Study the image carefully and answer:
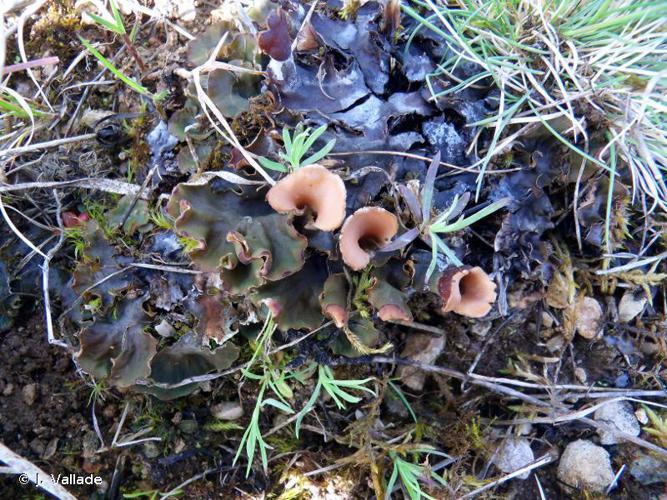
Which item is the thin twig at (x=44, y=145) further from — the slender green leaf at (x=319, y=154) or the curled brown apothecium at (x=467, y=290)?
the curled brown apothecium at (x=467, y=290)

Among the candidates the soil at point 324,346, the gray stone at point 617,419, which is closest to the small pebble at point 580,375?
the soil at point 324,346

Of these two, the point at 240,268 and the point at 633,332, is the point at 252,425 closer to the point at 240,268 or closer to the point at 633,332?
the point at 240,268

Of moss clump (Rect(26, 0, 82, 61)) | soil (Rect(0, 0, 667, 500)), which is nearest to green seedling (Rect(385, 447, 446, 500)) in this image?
soil (Rect(0, 0, 667, 500))

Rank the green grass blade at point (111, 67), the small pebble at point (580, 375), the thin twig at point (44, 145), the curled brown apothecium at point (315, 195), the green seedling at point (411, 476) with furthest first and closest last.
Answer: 1. the small pebble at point (580, 375)
2. the thin twig at point (44, 145)
3. the green seedling at point (411, 476)
4. the green grass blade at point (111, 67)
5. the curled brown apothecium at point (315, 195)

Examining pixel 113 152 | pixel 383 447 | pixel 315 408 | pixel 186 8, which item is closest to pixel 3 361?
pixel 113 152

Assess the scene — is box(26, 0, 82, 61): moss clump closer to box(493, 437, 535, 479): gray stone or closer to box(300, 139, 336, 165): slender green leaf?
box(300, 139, 336, 165): slender green leaf

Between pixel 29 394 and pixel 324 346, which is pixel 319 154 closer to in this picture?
pixel 324 346
